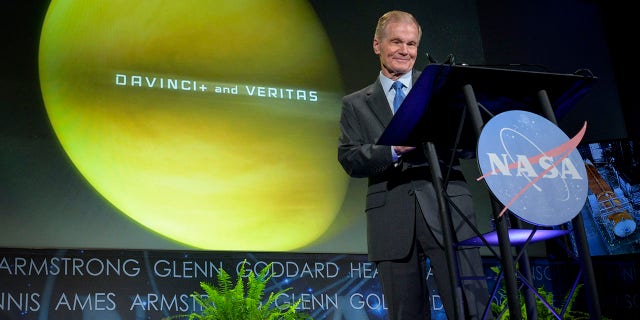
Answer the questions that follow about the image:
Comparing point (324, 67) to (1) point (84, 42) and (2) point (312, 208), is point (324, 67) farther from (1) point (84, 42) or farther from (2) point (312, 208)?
(1) point (84, 42)

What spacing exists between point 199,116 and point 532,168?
2783 millimetres

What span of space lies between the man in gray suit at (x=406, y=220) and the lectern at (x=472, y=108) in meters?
0.09

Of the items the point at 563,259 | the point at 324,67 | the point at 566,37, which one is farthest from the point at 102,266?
the point at 566,37

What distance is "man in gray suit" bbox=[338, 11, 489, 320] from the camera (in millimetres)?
2043

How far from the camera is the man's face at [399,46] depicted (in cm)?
229

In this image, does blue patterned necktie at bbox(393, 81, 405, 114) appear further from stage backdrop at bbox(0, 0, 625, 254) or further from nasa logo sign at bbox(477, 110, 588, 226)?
stage backdrop at bbox(0, 0, 625, 254)

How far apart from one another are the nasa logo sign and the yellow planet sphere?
2.53m

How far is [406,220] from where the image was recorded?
6.89ft

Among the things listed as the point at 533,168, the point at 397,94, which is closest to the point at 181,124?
the point at 397,94

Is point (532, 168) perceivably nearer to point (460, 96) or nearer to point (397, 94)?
point (460, 96)

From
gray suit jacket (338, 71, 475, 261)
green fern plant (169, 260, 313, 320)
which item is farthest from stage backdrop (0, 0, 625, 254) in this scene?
gray suit jacket (338, 71, 475, 261)

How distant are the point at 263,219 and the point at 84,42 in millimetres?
1543

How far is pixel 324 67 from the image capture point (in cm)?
456

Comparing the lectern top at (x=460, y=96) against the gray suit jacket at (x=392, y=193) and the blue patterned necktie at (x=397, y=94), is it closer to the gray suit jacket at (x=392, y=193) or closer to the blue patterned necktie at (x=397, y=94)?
the gray suit jacket at (x=392, y=193)
